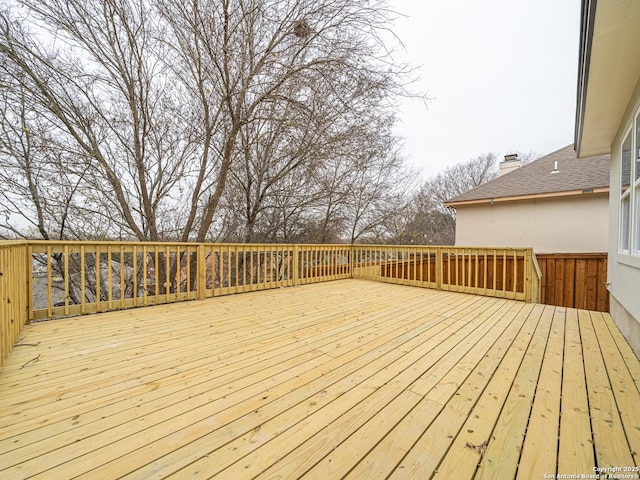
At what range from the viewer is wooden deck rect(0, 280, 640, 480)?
1.12m

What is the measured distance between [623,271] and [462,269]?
7.90 feet

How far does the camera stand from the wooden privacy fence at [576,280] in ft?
16.5

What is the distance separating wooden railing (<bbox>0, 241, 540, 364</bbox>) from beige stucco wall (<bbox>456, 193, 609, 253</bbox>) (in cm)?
227

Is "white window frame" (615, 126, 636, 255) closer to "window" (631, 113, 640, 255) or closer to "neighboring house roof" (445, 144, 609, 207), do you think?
"window" (631, 113, 640, 255)

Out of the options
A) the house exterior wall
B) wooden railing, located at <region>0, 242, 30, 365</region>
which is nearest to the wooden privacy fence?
the house exterior wall

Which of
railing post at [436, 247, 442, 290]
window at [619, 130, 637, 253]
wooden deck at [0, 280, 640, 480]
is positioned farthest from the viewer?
railing post at [436, 247, 442, 290]

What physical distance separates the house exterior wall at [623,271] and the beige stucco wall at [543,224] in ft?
11.3

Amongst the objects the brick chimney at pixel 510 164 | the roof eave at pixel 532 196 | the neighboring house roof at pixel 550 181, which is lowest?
the roof eave at pixel 532 196

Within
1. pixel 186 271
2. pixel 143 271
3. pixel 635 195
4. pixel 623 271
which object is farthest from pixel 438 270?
pixel 143 271

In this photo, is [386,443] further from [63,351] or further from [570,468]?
[63,351]

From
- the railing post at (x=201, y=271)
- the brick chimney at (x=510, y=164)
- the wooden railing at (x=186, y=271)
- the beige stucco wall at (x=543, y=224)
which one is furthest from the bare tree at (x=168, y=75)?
the brick chimney at (x=510, y=164)

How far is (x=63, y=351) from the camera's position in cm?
227

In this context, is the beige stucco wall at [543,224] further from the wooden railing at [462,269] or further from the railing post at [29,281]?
the railing post at [29,281]

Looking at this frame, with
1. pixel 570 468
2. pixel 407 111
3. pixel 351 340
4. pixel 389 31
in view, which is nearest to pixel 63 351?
pixel 351 340
